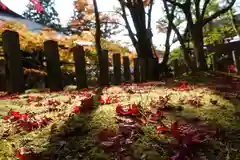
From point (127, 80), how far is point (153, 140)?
25.9ft

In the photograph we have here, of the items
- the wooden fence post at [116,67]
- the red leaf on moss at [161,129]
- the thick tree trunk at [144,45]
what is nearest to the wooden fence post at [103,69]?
the wooden fence post at [116,67]

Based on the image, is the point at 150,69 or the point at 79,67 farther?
the point at 150,69

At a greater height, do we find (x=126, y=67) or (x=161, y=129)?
(x=126, y=67)

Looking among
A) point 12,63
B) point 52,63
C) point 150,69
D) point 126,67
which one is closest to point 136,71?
point 126,67

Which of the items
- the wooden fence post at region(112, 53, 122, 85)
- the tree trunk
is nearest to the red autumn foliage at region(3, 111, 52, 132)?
the wooden fence post at region(112, 53, 122, 85)

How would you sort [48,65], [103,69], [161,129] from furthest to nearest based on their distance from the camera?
[103,69] < [48,65] < [161,129]

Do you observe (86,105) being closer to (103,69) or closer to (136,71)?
(103,69)

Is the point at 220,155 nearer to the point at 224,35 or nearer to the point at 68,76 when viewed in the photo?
the point at 68,76

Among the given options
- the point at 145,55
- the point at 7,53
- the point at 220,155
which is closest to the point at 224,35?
the point at 145,55

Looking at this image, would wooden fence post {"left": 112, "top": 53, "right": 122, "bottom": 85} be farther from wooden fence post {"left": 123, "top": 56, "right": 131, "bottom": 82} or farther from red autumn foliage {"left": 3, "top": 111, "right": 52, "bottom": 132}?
red autumn foliage {"left": 3, "top": 111, "right": 52, "bottom": 132}

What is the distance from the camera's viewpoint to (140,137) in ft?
6.41

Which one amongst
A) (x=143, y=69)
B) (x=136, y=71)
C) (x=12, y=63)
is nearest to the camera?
(x=12, y=63)

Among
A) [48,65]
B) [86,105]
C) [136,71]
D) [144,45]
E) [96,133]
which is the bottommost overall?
[96,133]

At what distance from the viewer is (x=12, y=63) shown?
189 inches
